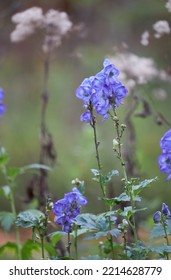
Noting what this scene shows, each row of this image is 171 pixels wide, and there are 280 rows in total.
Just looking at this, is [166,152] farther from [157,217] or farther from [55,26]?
[55,26]

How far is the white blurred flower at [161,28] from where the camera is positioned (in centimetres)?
183

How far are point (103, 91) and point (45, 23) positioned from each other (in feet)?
2.94

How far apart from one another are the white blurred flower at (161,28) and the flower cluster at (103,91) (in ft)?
2.39

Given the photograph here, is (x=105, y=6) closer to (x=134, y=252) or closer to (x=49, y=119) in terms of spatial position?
(x=49, y=119)

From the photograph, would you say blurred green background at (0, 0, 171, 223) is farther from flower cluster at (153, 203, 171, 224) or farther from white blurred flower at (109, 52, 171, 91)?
flower cluster at (153, 203, 171, 224)

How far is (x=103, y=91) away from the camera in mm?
1136

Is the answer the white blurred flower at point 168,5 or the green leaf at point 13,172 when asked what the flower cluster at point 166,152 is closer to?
the green leaf at point 13,172

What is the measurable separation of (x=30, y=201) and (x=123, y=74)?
1.79 feet

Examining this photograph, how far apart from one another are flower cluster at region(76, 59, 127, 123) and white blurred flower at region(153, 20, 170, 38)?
73 centimetres

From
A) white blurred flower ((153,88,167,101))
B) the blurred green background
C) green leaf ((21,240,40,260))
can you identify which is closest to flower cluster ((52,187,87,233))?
green leaf ((21,240,40,260))

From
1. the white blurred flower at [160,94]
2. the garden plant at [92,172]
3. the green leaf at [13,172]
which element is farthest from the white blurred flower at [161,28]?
the green leaf at [13,172]

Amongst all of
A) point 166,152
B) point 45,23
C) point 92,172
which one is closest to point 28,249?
point 92,172

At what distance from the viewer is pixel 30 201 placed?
74.0 inches

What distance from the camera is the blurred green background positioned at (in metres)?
1.95
